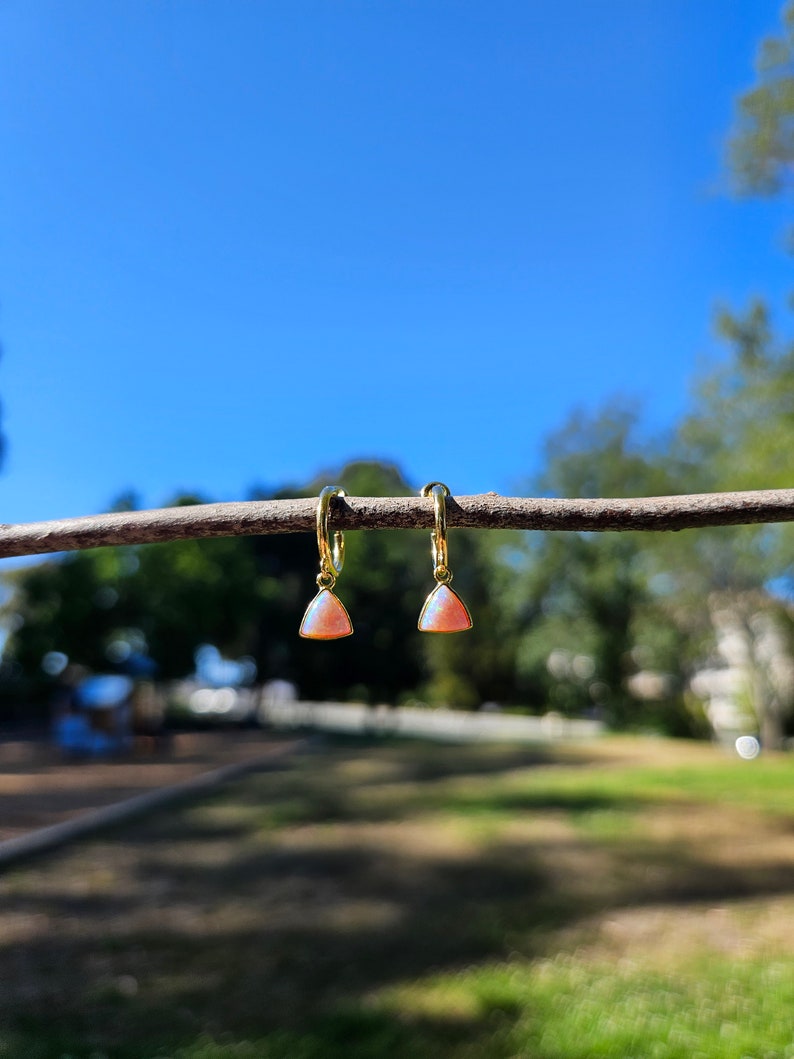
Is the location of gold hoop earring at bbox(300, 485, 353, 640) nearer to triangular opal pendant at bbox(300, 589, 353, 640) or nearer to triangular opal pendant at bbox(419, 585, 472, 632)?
triangular opal pendant at bbox(300, 589, 353, 640)

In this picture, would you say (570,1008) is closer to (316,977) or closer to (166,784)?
(316,977)

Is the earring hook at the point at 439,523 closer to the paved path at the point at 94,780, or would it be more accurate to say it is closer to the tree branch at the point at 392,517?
the tree branch at the point at 392,517

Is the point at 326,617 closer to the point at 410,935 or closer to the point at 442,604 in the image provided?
the point at 442,604

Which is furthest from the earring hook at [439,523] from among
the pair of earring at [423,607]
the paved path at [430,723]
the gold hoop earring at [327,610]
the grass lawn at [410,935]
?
the paved path at [430,723]

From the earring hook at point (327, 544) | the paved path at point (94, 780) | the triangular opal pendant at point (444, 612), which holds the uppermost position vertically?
the earring hook at point (327, 544)

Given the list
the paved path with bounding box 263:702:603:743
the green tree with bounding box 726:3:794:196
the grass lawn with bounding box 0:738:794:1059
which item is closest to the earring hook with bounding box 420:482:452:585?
the grass lawn with bounding box 0:738:794:1059

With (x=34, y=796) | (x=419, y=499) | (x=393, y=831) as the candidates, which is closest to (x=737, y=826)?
(x=393, y=831)

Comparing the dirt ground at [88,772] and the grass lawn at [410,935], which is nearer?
the grass lawn at [410,935]
